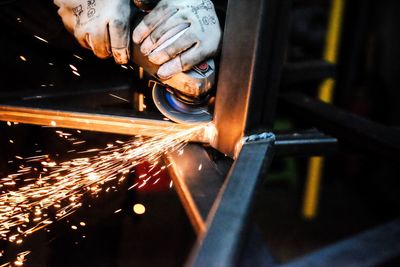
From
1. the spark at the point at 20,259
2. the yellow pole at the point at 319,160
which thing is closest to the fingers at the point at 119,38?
the spark at the point at 20,259

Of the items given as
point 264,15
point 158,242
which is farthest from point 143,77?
point 158,242

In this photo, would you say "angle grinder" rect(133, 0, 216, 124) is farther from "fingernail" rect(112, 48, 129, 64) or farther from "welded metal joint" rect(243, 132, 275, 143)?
"welded metal joint" rect(243, 132, 275, 143)

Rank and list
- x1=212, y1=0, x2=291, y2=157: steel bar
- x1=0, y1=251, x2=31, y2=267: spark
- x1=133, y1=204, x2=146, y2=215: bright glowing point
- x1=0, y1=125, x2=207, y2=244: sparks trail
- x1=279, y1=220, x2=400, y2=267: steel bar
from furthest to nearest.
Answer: x1=133, y1=204, x2=146, y2=215: bright glowing point, x1=0, y1=251, x2=31, y2=267: spark, x1=0, y1=125, x2=207, y2=244: sparks trail, x1=212, y1=0, x2=291, y2=157: steel bar, x1=279, y1=220, x2=400, y2=267: steel bar

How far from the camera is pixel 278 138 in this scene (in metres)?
1.56

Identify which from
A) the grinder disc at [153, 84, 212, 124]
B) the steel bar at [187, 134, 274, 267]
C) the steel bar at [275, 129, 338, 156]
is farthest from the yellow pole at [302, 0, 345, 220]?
the steel bar at [187, 134, 274, 267]

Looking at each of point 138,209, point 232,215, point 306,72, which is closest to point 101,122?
point 232,215

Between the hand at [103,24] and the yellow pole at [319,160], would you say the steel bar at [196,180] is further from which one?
the yellow pole at [319,160]

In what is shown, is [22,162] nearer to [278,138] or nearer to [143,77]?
[143,77]

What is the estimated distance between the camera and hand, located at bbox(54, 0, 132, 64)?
49.8 inches

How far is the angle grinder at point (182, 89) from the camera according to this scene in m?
1.24

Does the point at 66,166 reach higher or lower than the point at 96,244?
higher

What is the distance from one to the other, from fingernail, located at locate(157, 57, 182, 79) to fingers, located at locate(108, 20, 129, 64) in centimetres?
17

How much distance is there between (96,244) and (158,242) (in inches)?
35.0

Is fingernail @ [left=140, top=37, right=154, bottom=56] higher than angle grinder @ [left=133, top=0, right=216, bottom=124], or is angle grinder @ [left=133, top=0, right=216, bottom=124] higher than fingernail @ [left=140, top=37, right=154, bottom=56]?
fingernail @ [left=140, top=37, right=154, bottom=56]
